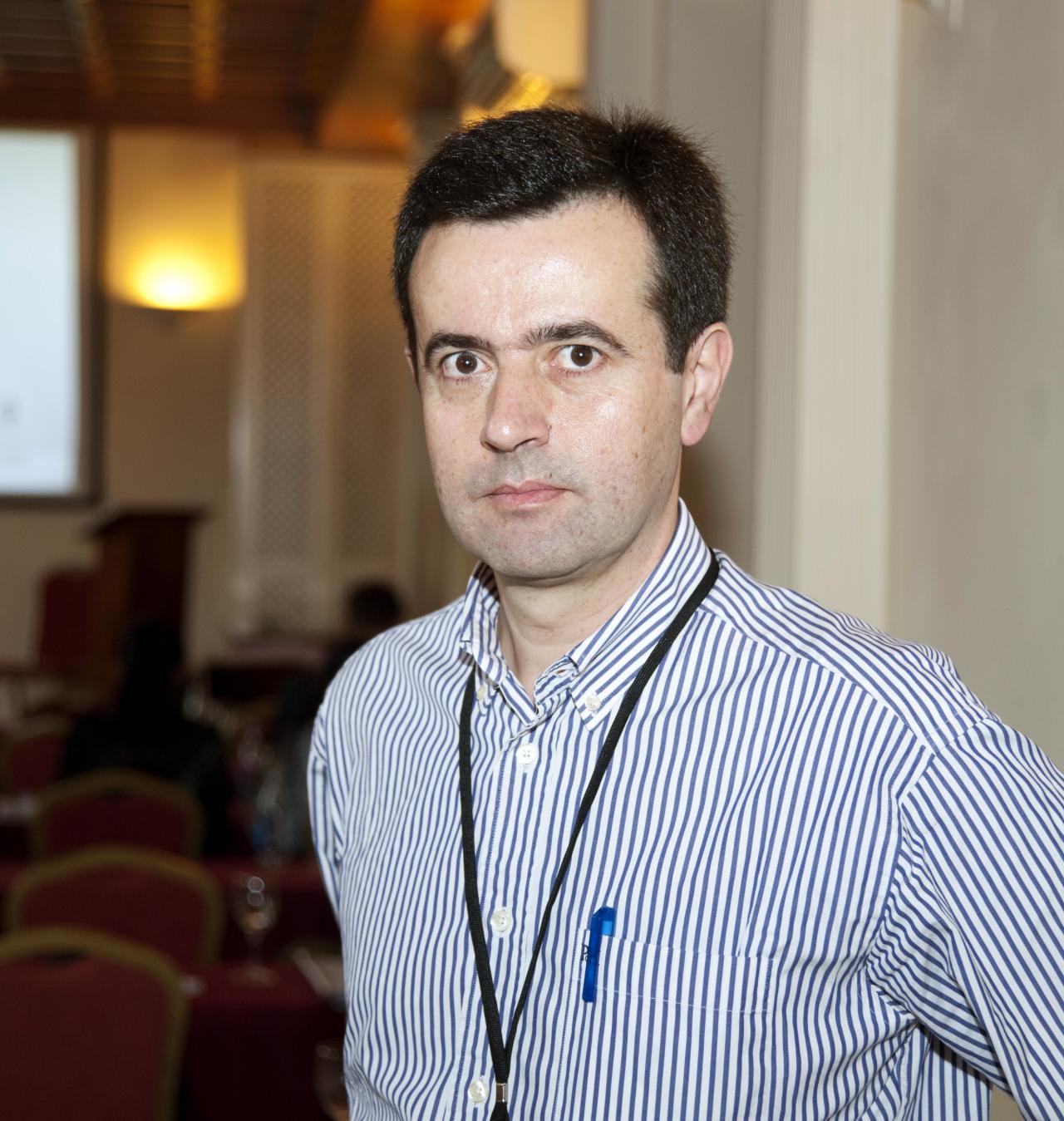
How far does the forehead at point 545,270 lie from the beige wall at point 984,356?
0.72 m

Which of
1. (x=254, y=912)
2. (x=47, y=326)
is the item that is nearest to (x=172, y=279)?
(x=47, y=326)

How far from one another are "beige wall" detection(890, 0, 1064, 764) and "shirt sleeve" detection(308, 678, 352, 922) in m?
0.89

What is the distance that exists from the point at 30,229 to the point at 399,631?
9.63m

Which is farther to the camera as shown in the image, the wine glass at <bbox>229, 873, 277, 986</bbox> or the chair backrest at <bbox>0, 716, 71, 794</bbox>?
the chair backrest at <bbox>0, 716, 71, 794</bbox>

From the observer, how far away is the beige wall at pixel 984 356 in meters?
Result: 1.83

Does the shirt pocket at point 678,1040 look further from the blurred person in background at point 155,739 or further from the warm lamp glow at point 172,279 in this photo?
the warm lamp glow at point 172,279

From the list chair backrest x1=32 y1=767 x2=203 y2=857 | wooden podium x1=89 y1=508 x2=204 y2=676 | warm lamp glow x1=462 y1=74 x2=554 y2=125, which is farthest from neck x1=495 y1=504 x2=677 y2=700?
wooden podium x1=89 y1=508 x2=204 y2=676

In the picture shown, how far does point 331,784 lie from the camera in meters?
1.72

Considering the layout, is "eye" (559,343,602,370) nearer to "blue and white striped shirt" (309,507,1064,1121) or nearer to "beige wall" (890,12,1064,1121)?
"blue and white striped shirt" (309,507,1064,1121)

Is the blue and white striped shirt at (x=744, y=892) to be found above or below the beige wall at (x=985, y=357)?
below

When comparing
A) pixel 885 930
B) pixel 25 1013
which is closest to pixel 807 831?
pixel 885 930

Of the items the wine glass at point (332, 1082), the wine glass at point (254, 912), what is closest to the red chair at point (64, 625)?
the wine glass at point (254, 912)

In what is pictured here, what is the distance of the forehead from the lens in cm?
133

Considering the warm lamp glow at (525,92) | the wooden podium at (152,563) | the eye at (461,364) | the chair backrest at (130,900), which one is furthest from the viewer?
the wooden podium at (152,563)
